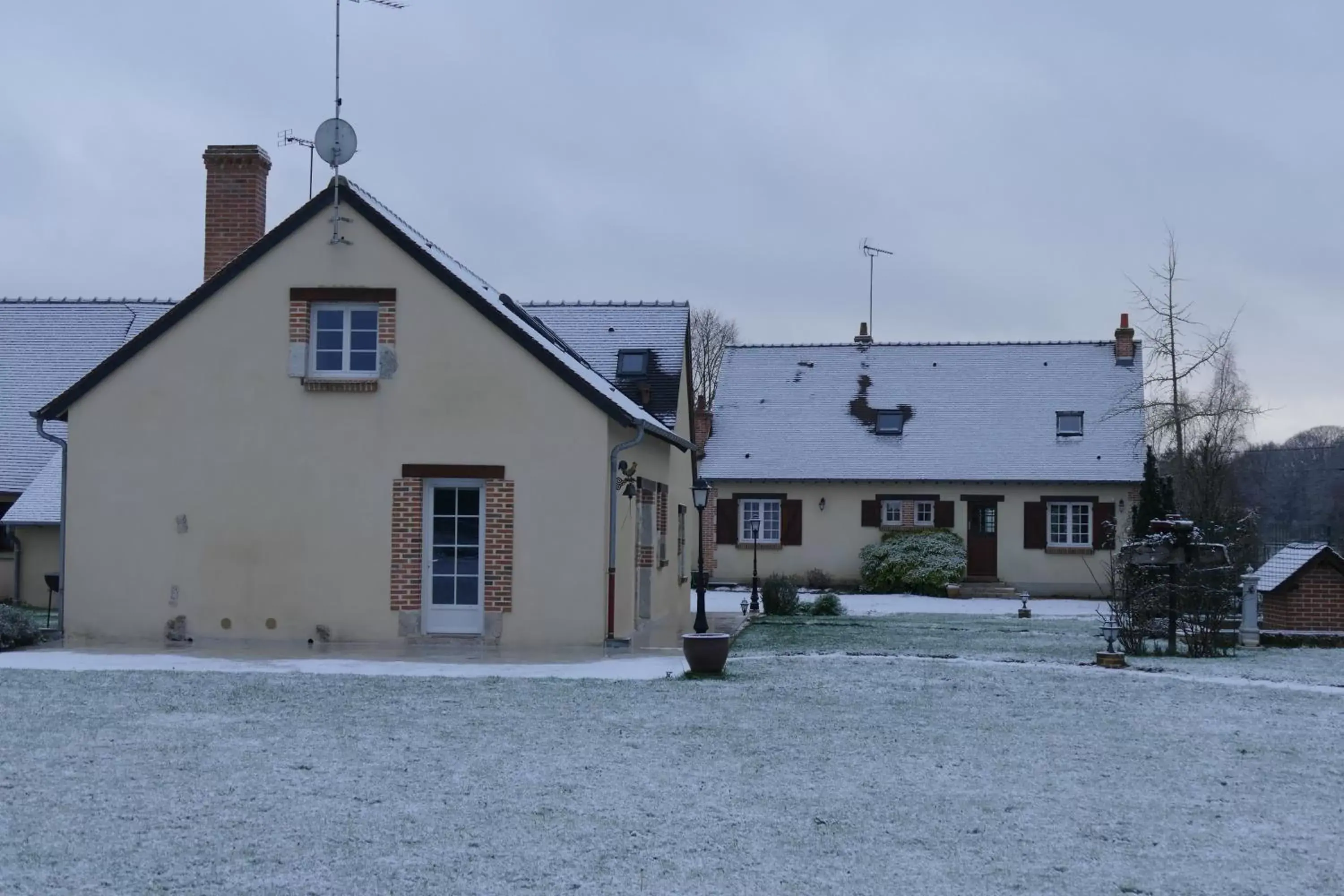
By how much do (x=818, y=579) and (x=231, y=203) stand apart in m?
17.4

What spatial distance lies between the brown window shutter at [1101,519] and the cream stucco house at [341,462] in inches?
712

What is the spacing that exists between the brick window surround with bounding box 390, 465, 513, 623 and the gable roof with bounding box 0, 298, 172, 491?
1004cm

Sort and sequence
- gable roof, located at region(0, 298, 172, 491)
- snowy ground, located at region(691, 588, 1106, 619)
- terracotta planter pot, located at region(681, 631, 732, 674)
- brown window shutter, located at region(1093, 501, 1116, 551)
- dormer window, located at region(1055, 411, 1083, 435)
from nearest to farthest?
terracotta planter pot, located at region(681, 631, 732, 674), gable roof, located at region(0, 298, 172, 491), snowy ground, located at region(691, 588, 1106, 619), brown window shutter, located at region(1093, 501, 1116, 551), dormer window, located at region(1055, 411, 1083, 435)

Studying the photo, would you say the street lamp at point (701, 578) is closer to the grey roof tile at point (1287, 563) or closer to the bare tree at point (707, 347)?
the grey roof tile at point (1287, 563)

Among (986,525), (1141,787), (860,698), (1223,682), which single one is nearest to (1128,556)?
(1223,682)

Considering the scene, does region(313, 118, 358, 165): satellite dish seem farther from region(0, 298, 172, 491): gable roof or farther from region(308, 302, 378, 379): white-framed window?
region(0, 298, 172, 491): gable roof

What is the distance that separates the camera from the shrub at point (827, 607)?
2409 cm

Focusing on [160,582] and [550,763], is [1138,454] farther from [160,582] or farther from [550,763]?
[550,763]

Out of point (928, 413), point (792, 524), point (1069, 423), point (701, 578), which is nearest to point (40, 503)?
point (701, 578)

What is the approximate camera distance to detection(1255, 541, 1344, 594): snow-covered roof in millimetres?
18703

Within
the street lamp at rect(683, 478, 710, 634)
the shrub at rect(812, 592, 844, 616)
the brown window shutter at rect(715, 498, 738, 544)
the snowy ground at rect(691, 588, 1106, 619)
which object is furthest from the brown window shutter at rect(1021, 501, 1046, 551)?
the street lamp at rect(683, 478, 710, 634)

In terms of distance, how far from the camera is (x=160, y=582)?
16.3 metres

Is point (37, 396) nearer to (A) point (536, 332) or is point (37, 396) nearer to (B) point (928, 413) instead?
(A) point (536, 332)

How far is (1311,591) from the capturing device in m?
18.8
